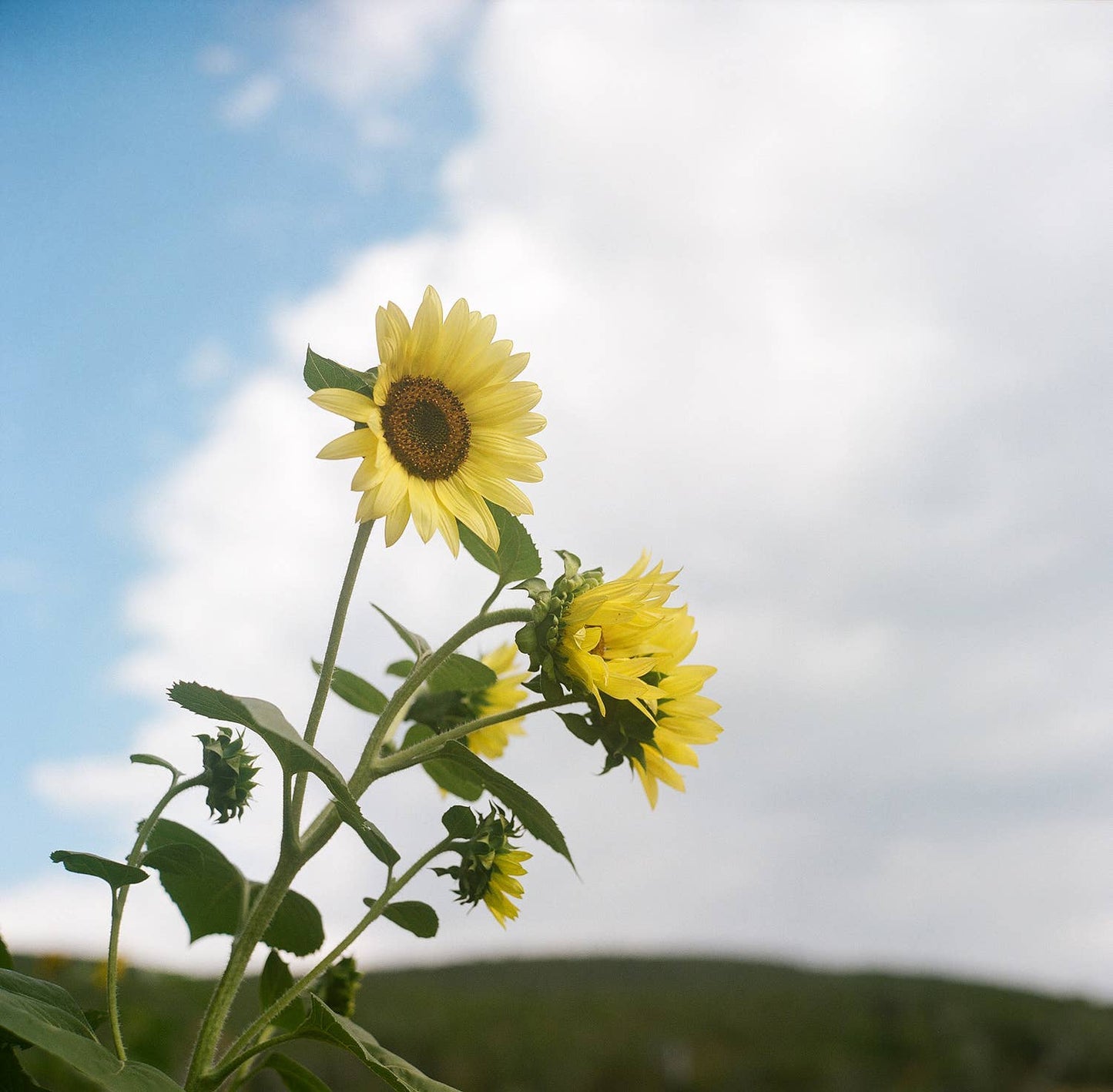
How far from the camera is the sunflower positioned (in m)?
1.10

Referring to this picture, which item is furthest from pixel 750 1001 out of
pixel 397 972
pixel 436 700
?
pixel 436 700

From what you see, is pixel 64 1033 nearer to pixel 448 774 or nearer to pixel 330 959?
pixel 330 959

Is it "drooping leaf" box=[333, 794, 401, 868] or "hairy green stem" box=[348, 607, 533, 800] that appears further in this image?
"hairy green stem" box=[348, 607, 533, 800]

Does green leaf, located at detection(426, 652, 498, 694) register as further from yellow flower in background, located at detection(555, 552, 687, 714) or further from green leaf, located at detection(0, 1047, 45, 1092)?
green leaf, located at detection(0, 1047, 45, 1092)

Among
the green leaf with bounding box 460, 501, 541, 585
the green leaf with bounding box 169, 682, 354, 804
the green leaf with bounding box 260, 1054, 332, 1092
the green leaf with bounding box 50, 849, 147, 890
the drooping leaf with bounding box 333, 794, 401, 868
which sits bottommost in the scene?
the green leaf with bounding box 260, 1054, 332, 1092

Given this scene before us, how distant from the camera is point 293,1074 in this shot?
3.84 feet

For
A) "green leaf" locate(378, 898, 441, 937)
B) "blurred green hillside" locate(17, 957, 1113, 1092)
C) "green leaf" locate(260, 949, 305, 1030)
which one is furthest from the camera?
"blurred green hillside" locate(17, 957, 1113, 1092)

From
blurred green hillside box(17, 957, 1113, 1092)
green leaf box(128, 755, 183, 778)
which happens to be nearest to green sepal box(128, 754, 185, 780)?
green leaf box(128, 755, 183, 778)

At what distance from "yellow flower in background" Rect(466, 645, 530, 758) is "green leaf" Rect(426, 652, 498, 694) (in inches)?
5.3

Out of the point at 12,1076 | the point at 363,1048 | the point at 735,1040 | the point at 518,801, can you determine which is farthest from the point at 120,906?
the point at 735,1040

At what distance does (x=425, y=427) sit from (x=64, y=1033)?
0.65 metres

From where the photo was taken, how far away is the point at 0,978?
97 cm

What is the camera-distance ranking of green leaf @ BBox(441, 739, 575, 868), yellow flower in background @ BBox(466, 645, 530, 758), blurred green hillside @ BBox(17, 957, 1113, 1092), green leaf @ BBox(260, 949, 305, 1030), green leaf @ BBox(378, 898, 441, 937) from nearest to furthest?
green leaf @ BBox(441, 739, 575, 868) → green leaf @ BBox(378, 898, 441, 937) → green leaf @ BBox(260, 949, 305, 1030) → yellow flower in background @ BBox(466, 645, 530, 758) → blurred green hillside @ BBox(17, 957, 1113, 1092)

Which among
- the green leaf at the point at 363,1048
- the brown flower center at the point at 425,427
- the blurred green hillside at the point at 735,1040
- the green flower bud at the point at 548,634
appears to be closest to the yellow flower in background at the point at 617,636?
the green flower bud at the point at 548,634
